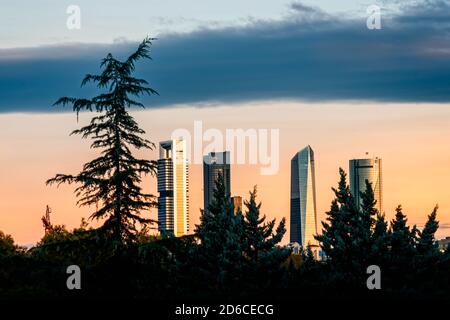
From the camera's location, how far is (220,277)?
5634cm

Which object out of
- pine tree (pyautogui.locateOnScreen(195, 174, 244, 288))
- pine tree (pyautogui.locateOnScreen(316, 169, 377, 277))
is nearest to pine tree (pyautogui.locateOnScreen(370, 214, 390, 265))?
pine tree (pyautogui.locateOnScreen(316, 169, 377, 277))

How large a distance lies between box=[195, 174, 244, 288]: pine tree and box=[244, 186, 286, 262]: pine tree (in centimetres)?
88

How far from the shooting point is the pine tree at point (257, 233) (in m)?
62.6

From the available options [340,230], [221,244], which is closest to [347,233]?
[340,230]

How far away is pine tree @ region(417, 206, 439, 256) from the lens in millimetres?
66963

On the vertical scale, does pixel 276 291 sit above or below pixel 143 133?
below

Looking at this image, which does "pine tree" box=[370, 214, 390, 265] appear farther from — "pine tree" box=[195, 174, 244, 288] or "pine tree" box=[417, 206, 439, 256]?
"pine tree" box=[195, 174, 244, 288]

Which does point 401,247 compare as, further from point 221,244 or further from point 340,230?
point 221,244
